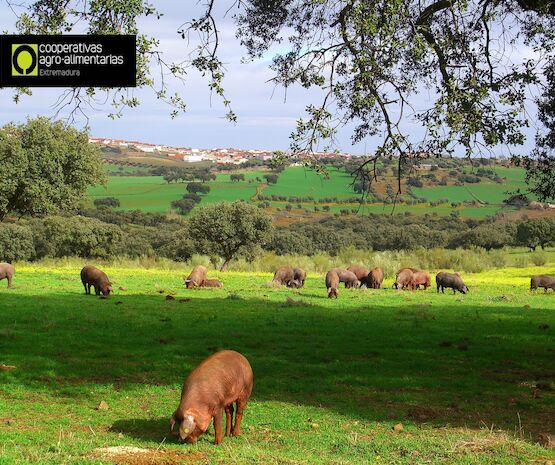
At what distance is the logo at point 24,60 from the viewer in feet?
49.8

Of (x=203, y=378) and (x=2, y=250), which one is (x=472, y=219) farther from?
(x=203, y=378)

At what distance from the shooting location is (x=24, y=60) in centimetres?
1530

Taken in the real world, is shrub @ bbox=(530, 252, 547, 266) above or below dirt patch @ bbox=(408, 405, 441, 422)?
below

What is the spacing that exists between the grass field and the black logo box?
6.19 meters

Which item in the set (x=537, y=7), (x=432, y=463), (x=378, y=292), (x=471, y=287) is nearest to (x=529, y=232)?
(x=471, y=287)

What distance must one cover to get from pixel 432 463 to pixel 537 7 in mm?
10449

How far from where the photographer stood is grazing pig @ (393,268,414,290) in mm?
39719

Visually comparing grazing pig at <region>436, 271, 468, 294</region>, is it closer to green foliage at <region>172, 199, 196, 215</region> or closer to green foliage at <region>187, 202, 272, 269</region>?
green foliage at <region>187, 202, 272, 269</region>

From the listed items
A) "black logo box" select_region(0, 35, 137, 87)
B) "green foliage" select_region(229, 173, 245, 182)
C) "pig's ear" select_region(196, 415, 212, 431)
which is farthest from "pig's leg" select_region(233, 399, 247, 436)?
"green foliage" select_region(229, 173, 245, 182)

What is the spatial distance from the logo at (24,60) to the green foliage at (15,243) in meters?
50.6

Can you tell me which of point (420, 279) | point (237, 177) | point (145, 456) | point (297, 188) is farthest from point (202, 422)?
point (237, 177)

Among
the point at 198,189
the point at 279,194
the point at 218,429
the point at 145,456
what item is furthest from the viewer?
the point at 279,194

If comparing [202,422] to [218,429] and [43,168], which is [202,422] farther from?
[43,168]

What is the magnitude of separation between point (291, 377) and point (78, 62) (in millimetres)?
8192
